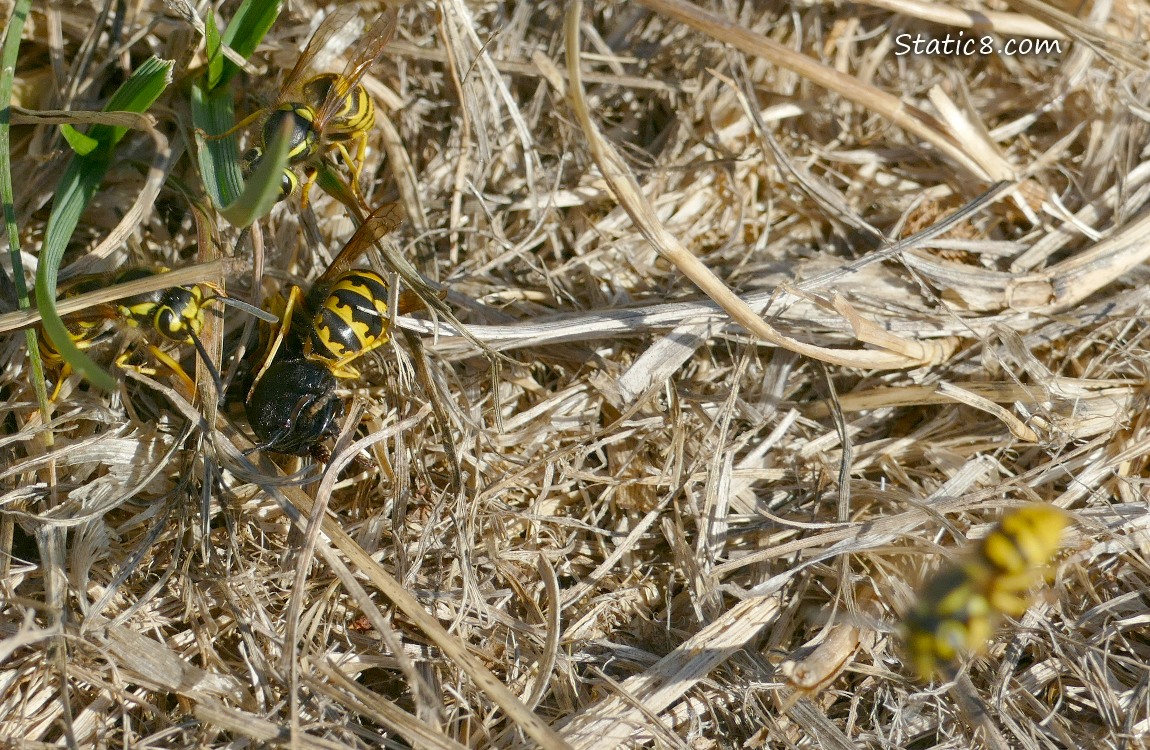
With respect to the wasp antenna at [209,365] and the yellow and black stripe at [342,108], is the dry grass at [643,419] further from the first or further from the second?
the yellow and black stripe at [342,108]

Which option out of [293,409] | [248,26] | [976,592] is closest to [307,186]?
[248,26]

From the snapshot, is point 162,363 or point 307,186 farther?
point 307,186

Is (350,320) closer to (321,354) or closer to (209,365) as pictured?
(321,354)

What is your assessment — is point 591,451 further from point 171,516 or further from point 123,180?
point 123,180

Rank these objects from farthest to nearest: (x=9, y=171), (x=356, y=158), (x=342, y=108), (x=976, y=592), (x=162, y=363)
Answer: (x=356, y=158)
(x=342, y=108)
(x=162, y=363)
(x=9, y=171)
(x=976, y=592)

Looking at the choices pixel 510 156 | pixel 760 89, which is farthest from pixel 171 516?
pixel 760 89
